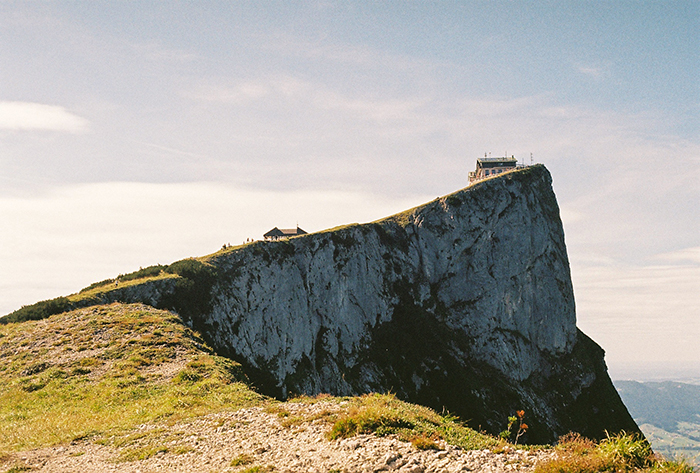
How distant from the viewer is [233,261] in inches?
2685

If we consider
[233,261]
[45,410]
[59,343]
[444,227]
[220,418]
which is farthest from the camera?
[444,227]

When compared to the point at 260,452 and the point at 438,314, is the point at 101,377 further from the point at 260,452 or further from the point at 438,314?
the point at 438,314

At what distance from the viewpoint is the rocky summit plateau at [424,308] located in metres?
61.2

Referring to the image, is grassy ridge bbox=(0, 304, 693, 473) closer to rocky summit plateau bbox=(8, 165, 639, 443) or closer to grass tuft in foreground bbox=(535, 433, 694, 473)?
grass tuft in foreground bbox=(535, 433, 694, 473)

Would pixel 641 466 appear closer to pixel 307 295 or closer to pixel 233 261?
pixel 233 261

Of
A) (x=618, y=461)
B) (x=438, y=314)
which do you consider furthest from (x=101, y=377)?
(x=438, y=314)

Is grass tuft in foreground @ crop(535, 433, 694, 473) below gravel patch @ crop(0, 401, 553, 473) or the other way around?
the other way around

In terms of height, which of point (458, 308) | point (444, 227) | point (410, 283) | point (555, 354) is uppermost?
point (444, 227)

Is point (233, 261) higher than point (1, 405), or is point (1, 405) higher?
point (233, 261)

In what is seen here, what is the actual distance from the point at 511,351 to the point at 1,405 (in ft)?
322

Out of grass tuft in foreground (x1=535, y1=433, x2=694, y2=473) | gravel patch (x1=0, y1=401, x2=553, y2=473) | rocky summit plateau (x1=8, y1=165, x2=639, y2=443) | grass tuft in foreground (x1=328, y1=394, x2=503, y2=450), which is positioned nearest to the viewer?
grass tuft in foreground (x1=535, y1=433, x2=694, y2=473)

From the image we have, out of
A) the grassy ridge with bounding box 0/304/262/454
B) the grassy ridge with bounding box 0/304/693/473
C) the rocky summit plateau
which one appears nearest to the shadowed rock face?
the rocky summit plateau

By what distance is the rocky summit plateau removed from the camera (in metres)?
61.2

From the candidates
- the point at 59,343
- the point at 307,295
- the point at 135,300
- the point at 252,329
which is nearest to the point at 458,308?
the point at 307,295
